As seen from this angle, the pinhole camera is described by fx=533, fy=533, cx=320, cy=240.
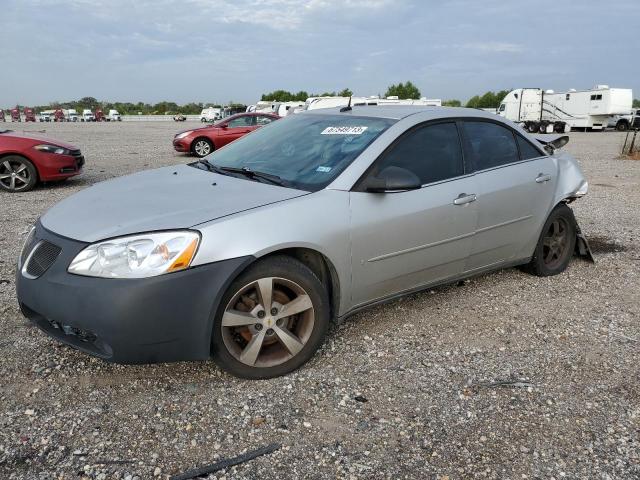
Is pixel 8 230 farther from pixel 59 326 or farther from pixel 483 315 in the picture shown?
pixel 483 315

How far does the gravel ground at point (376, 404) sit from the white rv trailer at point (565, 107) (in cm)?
3356

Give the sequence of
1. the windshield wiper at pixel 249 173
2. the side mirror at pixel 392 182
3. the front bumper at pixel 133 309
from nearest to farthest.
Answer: the front bumper at pixel 133 309 → the side mirror at pixel 392 182 → the windshield wiper at pixel 249 173

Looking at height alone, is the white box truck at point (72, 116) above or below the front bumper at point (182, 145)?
above

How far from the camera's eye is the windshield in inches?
133

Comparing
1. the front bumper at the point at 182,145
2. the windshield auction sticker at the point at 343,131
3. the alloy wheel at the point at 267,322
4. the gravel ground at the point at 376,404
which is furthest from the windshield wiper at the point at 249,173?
the front bumper at the point at 182,145

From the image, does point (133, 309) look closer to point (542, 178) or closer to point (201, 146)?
point (542, 178)

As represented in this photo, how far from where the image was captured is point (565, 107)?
1407 inches

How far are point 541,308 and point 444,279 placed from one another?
91 cm

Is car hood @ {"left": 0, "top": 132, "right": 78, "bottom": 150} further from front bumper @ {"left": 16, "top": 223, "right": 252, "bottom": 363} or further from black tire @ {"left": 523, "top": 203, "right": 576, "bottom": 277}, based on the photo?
black tire @ {"left": 523, "top": 203, "right": 576, "bottom": 277}

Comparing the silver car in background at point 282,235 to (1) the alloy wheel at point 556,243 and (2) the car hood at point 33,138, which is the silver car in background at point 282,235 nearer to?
(1) the alloy wheel at point 556,243

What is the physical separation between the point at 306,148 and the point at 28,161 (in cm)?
720

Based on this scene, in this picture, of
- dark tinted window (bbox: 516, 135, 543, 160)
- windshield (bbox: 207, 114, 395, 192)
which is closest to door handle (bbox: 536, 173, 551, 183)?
dark tinted window (bbox: 516, 135, 543, 160)

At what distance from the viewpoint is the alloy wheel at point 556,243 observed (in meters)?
4.80

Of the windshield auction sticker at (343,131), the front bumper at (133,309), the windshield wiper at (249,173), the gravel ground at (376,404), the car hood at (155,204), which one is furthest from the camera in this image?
the windshield auction sticker at (343,131)
